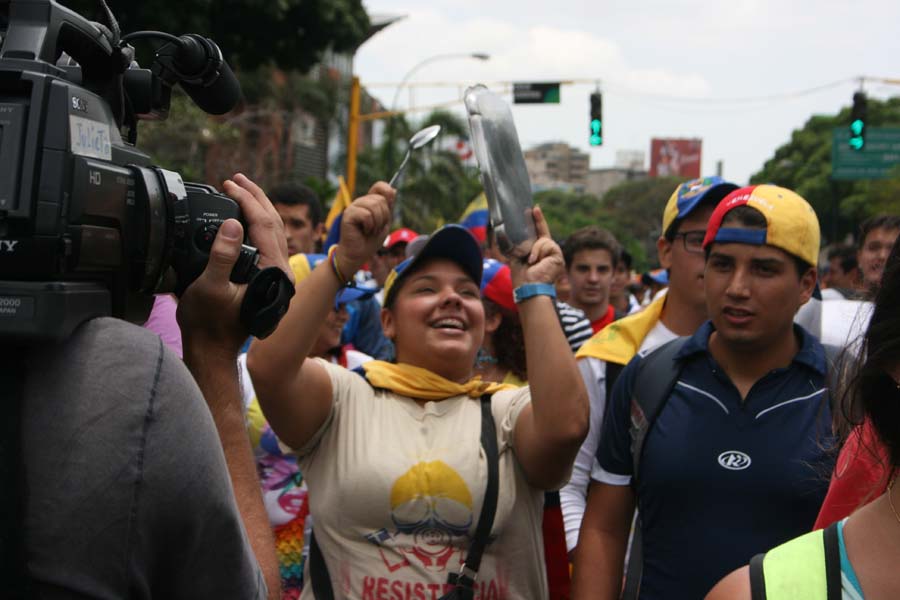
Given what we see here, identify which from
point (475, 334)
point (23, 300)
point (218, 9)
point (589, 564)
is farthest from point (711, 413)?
point (218, 9)

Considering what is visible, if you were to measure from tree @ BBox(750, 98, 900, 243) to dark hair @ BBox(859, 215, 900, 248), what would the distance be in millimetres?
39365

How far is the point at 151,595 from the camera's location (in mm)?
1390

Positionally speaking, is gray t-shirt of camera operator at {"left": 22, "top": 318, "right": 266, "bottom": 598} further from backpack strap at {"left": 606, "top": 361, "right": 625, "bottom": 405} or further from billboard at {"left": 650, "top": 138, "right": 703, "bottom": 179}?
billboard at {"left": 650, "top": 138, "right": 703, "bottom": 179}

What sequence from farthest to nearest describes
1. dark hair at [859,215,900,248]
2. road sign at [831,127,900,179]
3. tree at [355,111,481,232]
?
road sign at [831,127,900,179] → tree at [355,111,481,232] → dark hair at [859,215,900,248]

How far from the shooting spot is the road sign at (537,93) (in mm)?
20812

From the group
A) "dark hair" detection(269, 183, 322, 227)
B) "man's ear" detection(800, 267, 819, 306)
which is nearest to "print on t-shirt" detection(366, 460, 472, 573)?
"man's ear" detection(800, 267, 819, 306)

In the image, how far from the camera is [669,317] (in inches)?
156

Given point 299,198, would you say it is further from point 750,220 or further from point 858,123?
point 858,123

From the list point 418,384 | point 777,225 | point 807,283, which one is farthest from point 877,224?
point 418,384

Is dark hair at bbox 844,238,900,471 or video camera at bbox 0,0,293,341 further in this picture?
dark hair at bbox 844,238,900,471

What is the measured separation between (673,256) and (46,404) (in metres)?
3.05

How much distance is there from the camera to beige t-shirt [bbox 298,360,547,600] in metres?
2.94

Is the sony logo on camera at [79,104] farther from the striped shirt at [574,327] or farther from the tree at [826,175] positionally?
the tree at [826,175]

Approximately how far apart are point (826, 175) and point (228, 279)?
60.2 m
